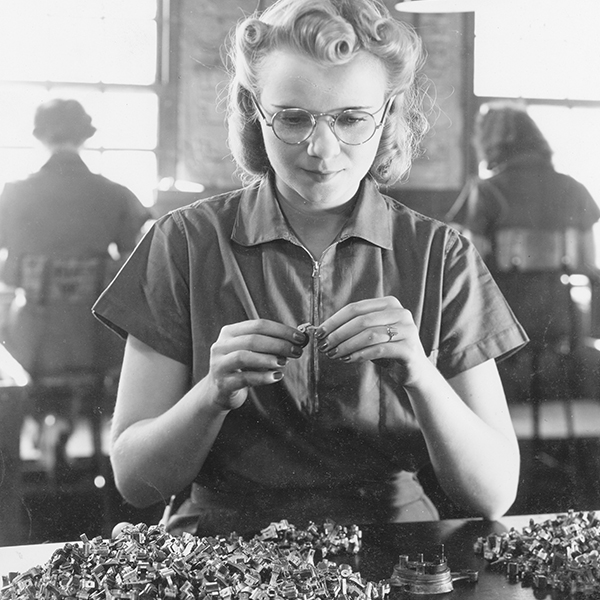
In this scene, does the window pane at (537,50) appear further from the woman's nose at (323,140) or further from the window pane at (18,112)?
the window pane at (18,112)

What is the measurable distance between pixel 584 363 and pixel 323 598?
569 millimetres

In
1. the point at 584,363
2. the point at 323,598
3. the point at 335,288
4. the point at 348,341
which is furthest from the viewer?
the point at 584,363

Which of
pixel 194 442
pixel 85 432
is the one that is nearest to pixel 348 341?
pixel 194 442

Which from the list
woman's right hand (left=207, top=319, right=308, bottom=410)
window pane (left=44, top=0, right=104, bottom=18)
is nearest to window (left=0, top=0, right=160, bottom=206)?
window pane (left=44, top=0, right=104, bottom=18)

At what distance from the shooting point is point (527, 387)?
4.00ft

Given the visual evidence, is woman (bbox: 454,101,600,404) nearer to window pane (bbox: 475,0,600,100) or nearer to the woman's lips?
window pane (bbox: 475,0,600,100)

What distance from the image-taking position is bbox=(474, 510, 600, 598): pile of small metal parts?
101 centimetres

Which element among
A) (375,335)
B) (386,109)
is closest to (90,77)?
(386,109)

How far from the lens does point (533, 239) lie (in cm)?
123

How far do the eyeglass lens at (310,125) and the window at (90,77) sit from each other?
158 mm

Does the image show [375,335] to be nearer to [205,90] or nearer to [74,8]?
[205,90]

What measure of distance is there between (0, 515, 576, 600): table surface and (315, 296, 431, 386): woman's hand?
8.5 inches

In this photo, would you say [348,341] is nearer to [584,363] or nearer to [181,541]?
[181,541]

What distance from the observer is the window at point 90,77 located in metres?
1.07
